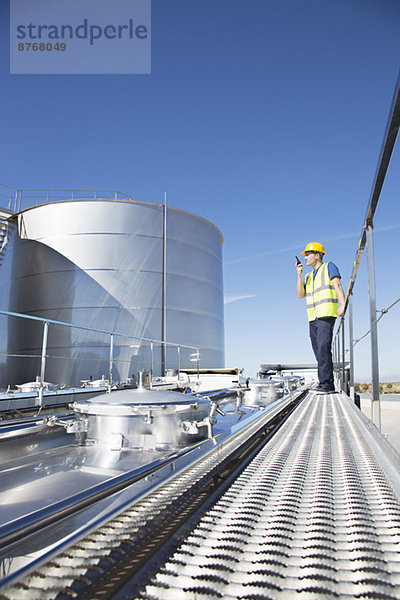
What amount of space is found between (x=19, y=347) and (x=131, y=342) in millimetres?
3564

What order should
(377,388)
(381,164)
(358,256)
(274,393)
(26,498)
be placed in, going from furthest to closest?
(274,393)
(358,256)
(377,388)
(381,164)
(26,498)

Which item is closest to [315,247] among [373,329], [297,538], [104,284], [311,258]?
[311,258]

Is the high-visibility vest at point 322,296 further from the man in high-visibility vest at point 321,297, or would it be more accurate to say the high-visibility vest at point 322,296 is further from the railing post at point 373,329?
the railing post at point 373,329

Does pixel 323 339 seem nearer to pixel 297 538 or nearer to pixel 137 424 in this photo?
pixel 137 424

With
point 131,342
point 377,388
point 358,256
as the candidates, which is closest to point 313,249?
point 358,256

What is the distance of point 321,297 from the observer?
2.72 meters

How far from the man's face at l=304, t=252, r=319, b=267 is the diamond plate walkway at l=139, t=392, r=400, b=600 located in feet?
6.39

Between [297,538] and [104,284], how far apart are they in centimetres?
1039

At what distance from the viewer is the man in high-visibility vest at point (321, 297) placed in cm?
266

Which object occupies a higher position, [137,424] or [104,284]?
[104,284]

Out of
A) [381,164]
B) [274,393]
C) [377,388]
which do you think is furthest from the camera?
[274,393]

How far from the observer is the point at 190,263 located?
11789mm

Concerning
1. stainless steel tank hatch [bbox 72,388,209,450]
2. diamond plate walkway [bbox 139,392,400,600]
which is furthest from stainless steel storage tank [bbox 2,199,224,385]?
diamond plate walkway [bbox 139,392,400,600]

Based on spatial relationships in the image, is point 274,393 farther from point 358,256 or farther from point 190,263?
point 190,263
